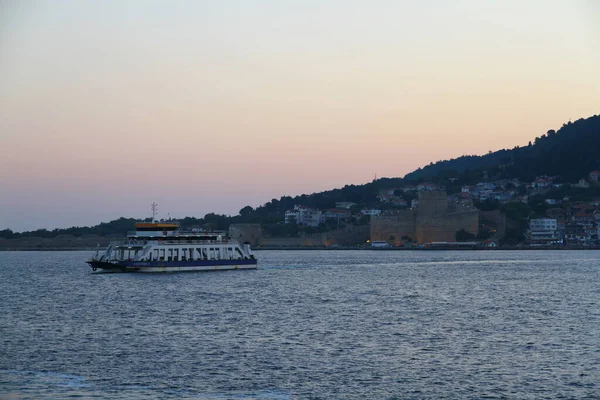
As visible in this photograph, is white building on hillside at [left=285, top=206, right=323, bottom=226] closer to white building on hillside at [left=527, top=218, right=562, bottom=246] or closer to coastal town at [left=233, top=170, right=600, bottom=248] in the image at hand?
coastal town at [left=233, top=170, right=600, bottom=248]

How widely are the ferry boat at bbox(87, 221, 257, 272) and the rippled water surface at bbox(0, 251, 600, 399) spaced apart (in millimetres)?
11672

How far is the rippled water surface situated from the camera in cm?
2138

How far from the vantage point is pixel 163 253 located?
6397 centimetres

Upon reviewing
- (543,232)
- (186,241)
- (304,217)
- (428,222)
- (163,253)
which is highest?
(304,217)

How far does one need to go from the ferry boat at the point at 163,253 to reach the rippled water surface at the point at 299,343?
11672 millimetres

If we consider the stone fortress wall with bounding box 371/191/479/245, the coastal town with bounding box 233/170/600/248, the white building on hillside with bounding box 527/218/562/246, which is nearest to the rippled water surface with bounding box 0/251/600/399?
the stone fortress wall with bounding box 371/191/479/245

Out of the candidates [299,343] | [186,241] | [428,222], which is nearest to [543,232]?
[428,222]

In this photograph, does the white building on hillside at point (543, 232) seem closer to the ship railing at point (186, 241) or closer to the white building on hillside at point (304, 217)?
the white building on hillside at point (304, 217)

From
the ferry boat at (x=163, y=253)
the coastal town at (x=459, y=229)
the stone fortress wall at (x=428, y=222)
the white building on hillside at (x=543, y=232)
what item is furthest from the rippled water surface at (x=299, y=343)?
the white building on hillside at (x=543, y=232)

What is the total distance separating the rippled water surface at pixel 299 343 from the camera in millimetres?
21375

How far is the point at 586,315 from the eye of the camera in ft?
116

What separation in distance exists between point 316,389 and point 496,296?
26393 mm

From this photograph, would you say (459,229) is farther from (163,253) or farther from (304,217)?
(163,253)

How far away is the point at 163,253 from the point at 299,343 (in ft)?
122
